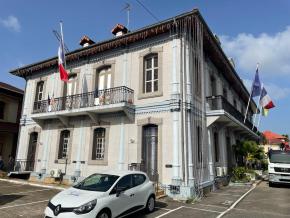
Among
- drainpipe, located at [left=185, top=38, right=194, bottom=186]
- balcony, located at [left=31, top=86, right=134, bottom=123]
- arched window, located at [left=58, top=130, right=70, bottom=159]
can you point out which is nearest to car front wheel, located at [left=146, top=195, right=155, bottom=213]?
drainpipe, located at [left=185, top=38, right=194, bottom=186]

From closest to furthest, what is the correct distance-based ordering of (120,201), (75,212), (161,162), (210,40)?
(75,212), (120,201), (161,162), (210,40)

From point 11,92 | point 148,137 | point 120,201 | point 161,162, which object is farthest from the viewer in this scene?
point 11,92

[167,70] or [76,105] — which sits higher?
[167,70]

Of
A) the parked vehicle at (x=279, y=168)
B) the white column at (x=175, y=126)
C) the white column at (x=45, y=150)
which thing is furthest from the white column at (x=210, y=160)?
the white column at (x=45, y=150)

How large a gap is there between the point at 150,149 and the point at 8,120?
51.6 ft

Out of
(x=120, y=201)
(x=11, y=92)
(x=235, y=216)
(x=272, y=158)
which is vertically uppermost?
(x=11, y=92)

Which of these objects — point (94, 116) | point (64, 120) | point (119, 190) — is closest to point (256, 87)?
point (94, 116)

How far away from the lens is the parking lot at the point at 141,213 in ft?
28.3

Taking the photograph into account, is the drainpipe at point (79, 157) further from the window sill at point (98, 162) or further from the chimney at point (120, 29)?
the chimney at point (120, 29)

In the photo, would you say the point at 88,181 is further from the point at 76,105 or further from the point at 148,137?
the point at 76,105

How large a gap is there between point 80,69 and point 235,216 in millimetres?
13120

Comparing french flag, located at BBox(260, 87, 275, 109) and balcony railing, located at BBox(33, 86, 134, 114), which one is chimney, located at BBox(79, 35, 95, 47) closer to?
balcony railing, located at BBox(33, 86, 134, 114)

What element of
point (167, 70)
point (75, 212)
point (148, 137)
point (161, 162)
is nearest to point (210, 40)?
point (167, 70)

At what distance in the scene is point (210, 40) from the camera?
14867 mm
